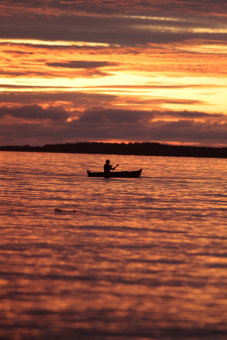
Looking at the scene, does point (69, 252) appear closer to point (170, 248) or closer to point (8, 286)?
point (170, 248)

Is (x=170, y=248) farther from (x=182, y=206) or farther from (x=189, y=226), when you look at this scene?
(x=182, y=206)

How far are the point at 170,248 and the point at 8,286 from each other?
8337mm

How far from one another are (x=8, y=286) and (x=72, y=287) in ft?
5.74

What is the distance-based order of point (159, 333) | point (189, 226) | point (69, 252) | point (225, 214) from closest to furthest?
point (159, 333) → point (69, 252) → point (189, 226) → point (225, 214)

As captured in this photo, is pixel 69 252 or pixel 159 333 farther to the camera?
pixel 69 252

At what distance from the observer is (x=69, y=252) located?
69.9 feet

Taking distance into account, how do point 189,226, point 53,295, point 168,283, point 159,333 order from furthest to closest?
point 189,226, point 168,283, point 53,295, point 159,333

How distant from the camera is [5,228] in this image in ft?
90.7

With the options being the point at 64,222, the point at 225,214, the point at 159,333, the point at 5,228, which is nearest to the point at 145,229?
the point at 64,222

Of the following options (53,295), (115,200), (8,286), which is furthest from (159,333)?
(115,200)

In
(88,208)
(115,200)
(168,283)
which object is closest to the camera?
(168,283)

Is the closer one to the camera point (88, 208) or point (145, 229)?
point (145, 229)

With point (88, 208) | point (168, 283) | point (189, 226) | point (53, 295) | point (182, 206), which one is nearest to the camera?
point (53, 295)

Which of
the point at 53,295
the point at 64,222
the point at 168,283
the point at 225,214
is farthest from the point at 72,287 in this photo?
the point at 225,214
